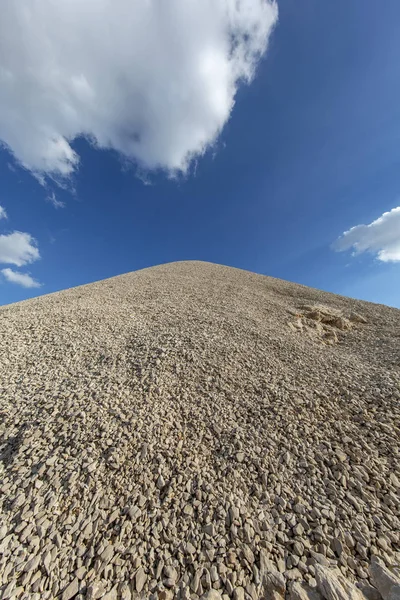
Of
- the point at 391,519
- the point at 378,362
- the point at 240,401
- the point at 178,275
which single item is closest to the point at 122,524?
the point at 240,401

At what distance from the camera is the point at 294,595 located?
2229mm

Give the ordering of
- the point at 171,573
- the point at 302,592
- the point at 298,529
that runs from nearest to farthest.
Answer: the point at 302,592, the point at 171,573, the point at 298,529

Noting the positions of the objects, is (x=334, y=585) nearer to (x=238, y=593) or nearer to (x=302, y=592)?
(x=302, y=592)

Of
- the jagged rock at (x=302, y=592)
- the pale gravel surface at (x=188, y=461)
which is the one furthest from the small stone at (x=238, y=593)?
the jagged rock at (x=302, y=592)

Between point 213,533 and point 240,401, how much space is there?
7.64 ft

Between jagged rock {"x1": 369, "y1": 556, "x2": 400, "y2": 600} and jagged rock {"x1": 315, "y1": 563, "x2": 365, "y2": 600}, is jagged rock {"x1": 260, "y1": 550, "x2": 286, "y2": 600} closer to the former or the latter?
jagged rock {"x1": 315, "y1": 563, "x2": 365, "y2": 600}

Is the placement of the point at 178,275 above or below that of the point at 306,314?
above

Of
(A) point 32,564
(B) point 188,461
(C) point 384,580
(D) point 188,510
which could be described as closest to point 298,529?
(C) point 384,580

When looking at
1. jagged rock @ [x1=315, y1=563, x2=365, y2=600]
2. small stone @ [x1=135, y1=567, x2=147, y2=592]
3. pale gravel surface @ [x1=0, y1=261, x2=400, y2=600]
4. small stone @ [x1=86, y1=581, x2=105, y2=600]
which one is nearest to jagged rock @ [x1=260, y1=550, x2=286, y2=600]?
pale gravel surface @ [x1=0, y1=261, x2=400, y2=600]

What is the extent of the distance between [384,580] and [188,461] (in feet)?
7.81

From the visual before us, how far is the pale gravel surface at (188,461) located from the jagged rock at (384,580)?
92mm

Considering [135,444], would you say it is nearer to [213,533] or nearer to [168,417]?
[168,417]

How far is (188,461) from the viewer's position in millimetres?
3646

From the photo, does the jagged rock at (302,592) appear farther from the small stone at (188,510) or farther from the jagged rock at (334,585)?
the small stone at (188,510)
